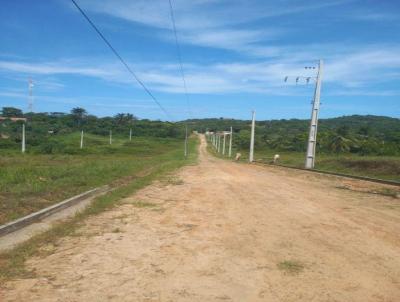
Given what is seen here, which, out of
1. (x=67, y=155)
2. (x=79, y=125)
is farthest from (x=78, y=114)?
(x=67, y=155)

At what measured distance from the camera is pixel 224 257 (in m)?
6.91

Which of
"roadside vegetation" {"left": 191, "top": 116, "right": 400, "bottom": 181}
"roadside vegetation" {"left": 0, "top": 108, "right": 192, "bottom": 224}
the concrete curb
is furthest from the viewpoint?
"roadside vegetation" {"left": 191, "top": 116, "right": 400, "bottom": 181}

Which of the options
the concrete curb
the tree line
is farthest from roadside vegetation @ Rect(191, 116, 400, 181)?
the tree line

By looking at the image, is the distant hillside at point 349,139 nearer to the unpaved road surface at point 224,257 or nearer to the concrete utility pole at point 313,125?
the concrete utility pole at point 313,125

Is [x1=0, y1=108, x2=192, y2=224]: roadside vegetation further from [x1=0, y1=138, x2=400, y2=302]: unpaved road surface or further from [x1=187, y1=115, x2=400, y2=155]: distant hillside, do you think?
[x1=187, y1=115, x2=400, y2=155]: distant hillside

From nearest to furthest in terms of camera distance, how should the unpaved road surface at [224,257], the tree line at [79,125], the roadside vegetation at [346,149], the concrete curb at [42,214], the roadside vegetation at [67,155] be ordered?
the unpaved road surface at [224,257] → the concrete curb at [42,214] → the roadside vegetation at [67,155] → the roadside vegetation at [346,149] → the tree line at [79,125]

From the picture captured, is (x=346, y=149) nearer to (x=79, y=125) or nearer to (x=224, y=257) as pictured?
(x=224, y=257)

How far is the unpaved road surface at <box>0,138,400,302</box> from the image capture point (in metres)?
5.38

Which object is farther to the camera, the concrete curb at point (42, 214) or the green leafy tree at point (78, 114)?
the green leafy tree at point (78, 114)

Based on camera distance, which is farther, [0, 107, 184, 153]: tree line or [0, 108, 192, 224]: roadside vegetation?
[0, 107, 184, 153]: tree line

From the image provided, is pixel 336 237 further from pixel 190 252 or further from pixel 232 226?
pixel 190 252

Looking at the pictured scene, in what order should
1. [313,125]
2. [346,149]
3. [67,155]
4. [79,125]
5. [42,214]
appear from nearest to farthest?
[42,214], [313,125], [67,155], [346,149], [79,125]

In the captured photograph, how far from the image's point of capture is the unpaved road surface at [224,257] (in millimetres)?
5375

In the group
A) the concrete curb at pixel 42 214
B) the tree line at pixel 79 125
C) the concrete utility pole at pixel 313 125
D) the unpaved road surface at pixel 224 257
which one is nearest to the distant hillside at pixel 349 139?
the concrete utility pole at pixel 313 125
